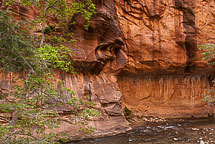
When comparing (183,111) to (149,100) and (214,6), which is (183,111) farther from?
(214,6)

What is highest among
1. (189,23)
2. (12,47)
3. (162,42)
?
(189,23)

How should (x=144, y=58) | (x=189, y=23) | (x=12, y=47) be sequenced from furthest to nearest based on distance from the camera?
(x=144, y=58)
(x=189, y=23)
(x=12, y=47)

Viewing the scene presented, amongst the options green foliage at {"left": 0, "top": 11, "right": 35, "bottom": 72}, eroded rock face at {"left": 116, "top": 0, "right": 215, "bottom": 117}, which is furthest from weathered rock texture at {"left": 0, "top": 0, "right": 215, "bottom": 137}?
green foliage at {"left": 0, "top": 11, "right": 35, "bottom": 72}

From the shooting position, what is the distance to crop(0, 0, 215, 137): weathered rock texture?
14.4m

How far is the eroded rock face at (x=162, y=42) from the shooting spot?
62.9 ft

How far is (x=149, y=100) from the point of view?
21.7 metres

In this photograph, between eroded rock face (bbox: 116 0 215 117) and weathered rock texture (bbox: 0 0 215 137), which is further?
eroded rock face (bbox: 116 0 215 117)

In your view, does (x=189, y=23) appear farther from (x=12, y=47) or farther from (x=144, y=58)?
(x=12, y=47)

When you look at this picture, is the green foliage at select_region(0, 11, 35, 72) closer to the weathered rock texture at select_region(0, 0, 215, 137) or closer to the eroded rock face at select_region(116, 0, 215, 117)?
the weathered rock texture at select_region(0, 0, 215, 137)

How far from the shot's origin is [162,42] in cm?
1942

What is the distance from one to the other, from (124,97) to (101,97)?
24.7 ft

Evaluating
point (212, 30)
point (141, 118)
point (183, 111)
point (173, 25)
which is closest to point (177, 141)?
point (141, 118)

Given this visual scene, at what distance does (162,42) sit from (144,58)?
2.69 m

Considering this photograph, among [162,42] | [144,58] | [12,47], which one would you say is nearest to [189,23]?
[162,42]
